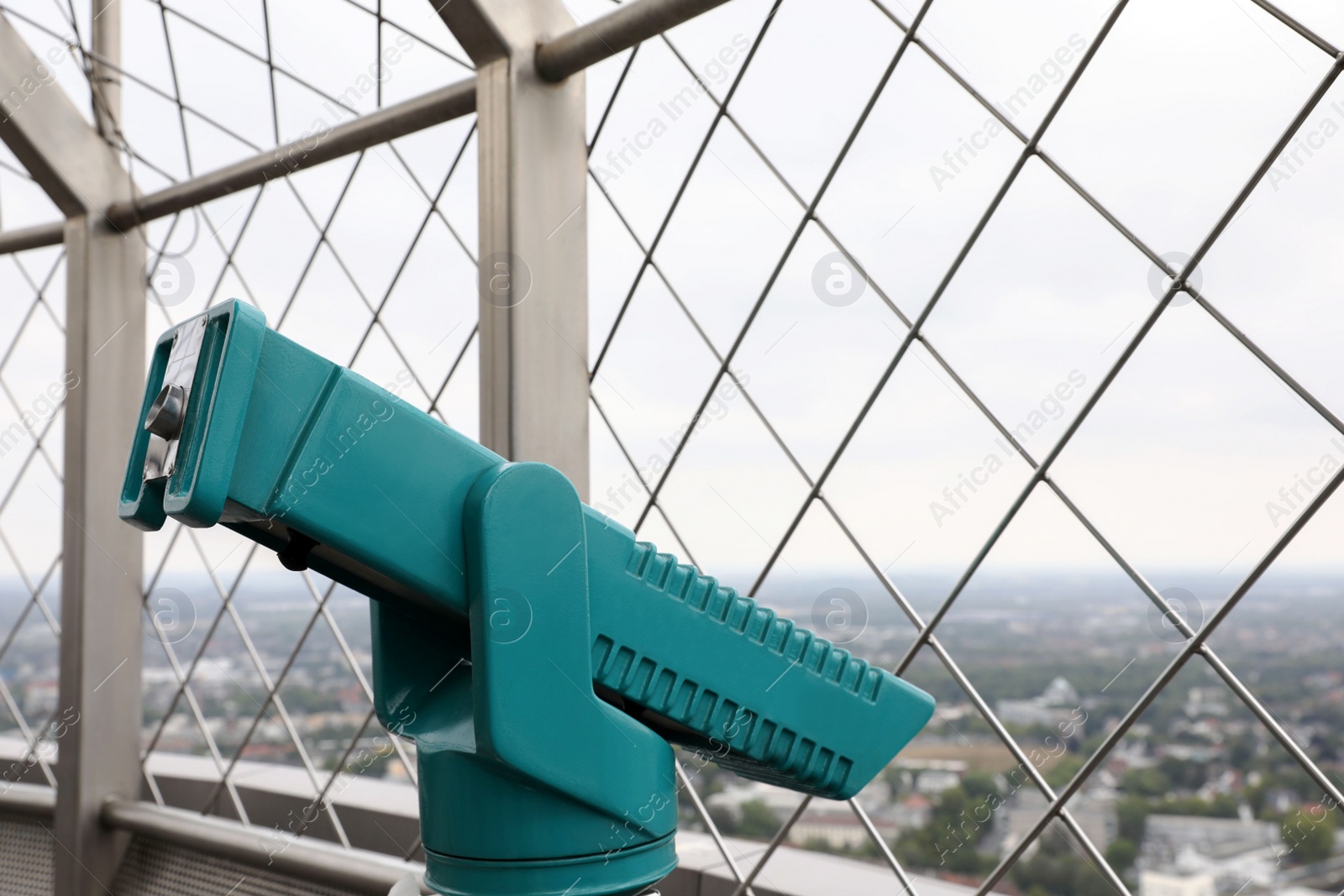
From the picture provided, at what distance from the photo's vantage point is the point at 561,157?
1396 mm

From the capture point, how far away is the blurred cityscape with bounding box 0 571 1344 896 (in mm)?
842

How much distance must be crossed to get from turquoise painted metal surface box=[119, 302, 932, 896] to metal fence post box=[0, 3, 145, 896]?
195 centimetres

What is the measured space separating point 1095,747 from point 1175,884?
134mm

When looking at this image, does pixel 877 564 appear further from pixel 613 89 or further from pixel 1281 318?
pixel 613 89

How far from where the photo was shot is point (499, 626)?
0.46 meters

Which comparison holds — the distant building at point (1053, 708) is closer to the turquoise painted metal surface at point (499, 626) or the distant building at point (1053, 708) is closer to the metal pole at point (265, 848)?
the turquoise painted metal surface at point (499, 626)

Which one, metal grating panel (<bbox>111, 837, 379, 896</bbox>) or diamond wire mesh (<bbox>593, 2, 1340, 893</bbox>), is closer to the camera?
diamond wire mesh (<bbox>593, 2, 1340, 893</bbox>)

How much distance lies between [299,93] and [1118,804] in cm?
172

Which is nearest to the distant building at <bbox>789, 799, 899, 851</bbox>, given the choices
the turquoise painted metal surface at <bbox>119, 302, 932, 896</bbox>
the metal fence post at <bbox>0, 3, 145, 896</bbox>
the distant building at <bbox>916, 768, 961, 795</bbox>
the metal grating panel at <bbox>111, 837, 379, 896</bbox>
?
the distant building at <bbox>916, 768, 961, 795</bbox>

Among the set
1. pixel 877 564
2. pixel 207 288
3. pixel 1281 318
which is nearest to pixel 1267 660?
pixel 1281 318

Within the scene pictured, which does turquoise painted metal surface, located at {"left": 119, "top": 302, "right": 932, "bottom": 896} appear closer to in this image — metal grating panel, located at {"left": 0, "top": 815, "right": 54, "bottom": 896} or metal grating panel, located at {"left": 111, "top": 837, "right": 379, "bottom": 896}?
metal grating panel, located at {"left": 111, "top": 837, "right": 379, "bottom": 896}

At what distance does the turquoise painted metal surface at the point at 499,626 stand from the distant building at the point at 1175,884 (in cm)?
51

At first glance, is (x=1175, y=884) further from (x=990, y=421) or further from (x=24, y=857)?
(x=24, y=857)

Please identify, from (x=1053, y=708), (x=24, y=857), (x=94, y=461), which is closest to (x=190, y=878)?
(x=24, y=857)
